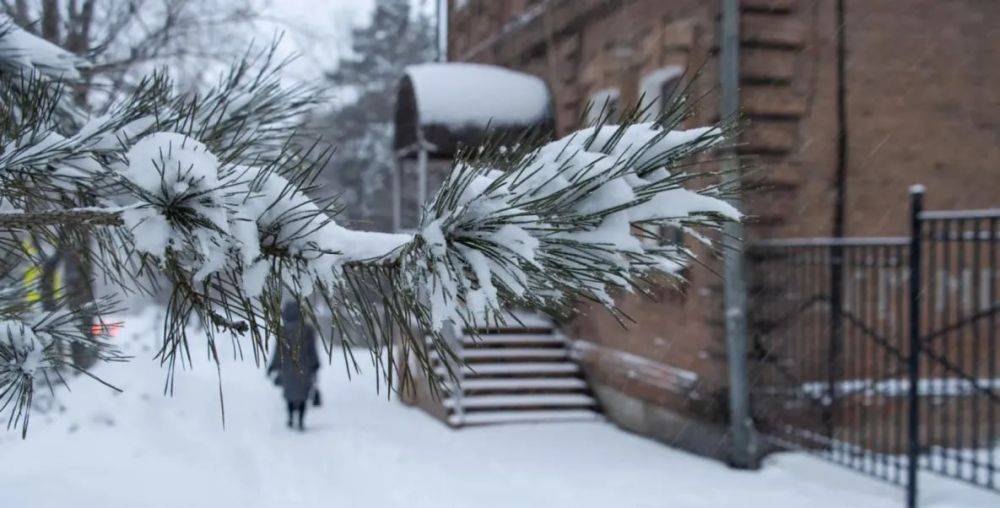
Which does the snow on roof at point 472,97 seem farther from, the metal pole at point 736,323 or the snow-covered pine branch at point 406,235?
the snow-covered pine branch at point 406,235

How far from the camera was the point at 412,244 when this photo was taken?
1722 millimetres

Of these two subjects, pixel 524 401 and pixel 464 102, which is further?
pixel 464 102

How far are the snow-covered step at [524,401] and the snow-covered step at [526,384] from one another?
92 mm

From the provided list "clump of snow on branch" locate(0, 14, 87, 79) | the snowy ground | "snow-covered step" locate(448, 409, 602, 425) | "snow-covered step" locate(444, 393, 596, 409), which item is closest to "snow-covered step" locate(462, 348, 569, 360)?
"snow-covered step" locate(444, 393, 596, 409)

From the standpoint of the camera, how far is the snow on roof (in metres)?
10.7

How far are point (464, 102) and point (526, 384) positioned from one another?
3.45m

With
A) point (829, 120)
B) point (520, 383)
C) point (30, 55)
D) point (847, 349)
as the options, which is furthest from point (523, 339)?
point (30, 55)

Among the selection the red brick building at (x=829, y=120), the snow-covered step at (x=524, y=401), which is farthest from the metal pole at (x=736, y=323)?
the snow-covered step at (x=524, y=401)

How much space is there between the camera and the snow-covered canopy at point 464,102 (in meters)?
10.7

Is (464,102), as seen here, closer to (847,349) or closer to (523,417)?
(523,417)

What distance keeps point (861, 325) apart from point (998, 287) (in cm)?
191

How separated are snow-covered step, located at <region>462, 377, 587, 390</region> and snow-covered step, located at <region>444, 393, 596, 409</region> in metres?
0.09

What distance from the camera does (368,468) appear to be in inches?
302

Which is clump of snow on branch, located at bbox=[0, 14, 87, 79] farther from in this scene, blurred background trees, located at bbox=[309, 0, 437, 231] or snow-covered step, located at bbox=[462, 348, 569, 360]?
blurred background trees, located at bbox=[309, 0, 437, 231]
